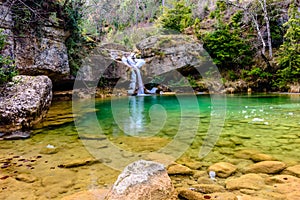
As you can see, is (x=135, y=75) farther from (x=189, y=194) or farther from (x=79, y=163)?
(x=189, y=194)

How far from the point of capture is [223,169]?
231 cm

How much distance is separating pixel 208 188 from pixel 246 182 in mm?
390

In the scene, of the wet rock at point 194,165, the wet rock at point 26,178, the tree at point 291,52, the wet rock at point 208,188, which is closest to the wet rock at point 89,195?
the wet rock at point 26,178

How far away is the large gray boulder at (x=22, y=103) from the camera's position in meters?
4.14

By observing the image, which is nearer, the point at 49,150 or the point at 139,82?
the point at 49,150

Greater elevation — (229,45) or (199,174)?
(229,45)

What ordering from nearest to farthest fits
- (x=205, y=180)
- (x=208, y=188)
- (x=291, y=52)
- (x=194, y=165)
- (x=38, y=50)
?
(x=208, y=188) < (x=205, y=180) < (x=194, y=165) < (x=38, y=50) < (x=291, y=52)

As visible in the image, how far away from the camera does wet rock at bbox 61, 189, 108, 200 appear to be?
1774 millimetres

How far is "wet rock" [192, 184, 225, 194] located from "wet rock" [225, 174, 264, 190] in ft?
0.27

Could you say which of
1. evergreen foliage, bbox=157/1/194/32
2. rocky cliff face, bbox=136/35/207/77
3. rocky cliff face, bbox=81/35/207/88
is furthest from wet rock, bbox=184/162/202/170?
evergreen foliage, bbox=157/1/194/32

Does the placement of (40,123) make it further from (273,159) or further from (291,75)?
(291,75)

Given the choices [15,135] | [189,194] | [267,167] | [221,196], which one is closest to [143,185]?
[189,194]

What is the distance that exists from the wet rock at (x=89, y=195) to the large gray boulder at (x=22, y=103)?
9.89ft

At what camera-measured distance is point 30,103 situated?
4.50 meters
